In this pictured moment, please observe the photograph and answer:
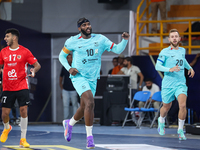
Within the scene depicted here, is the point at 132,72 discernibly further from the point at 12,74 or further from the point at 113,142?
the point at 12,74

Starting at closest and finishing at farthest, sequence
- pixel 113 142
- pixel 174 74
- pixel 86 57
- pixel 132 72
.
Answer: pixel 86 57 → pixel 113 142 → pixel 174 74 → pixel 132 72

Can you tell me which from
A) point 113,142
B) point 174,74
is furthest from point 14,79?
point 174,74

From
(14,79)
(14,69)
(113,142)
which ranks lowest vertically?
(113,142)

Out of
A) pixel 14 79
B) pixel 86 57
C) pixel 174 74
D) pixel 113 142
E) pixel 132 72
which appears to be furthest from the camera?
pixel 132 72

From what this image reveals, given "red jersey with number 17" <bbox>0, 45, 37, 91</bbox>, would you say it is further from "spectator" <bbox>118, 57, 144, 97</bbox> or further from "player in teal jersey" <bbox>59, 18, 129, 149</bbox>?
"spectator" <bbox>118, 57, 144, 97</bbox>

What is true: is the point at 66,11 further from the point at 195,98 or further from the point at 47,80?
the point at 195,98

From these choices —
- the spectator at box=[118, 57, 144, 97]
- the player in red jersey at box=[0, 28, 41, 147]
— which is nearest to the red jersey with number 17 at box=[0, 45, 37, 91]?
the player in red jersey at box=[0, 28, 41, 147]

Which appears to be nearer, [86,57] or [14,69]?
[86,57]

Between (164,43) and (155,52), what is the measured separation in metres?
0.54

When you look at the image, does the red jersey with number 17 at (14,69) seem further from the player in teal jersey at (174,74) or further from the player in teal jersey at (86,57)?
the player in teal jersey at (174,74)

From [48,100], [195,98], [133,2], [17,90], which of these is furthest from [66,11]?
[17,90]

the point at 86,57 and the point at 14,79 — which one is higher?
the point at 86,57

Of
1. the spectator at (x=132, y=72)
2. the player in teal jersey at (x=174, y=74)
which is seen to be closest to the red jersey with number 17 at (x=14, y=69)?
the player in teal jersey at (x=174, y=74)

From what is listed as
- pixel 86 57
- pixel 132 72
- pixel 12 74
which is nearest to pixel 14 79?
pixel 12 74
